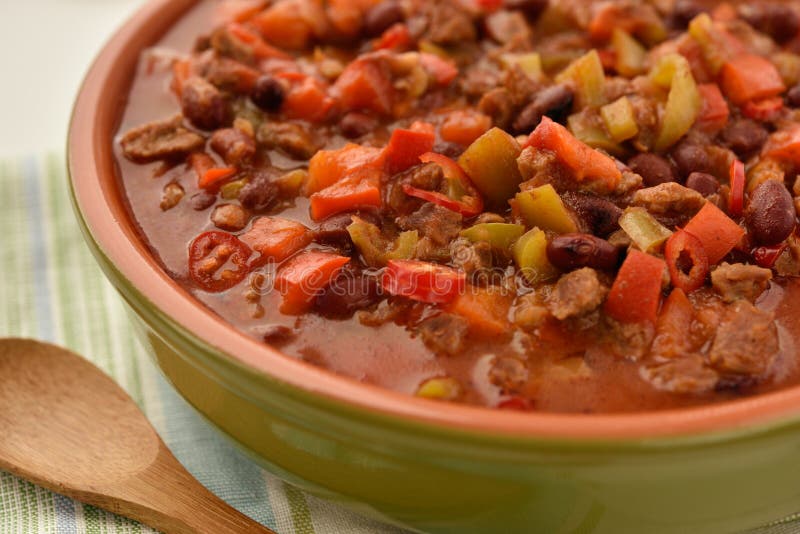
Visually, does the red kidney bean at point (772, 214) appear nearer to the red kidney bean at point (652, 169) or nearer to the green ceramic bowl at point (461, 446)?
the red kidney bean at point (652, 169)

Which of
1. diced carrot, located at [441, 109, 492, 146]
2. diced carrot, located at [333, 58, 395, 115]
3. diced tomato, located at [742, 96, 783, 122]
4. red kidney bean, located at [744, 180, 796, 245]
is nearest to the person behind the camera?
red kidney bean, located at [744, 180, 796, 245]

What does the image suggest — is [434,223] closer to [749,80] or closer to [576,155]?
[576,155]

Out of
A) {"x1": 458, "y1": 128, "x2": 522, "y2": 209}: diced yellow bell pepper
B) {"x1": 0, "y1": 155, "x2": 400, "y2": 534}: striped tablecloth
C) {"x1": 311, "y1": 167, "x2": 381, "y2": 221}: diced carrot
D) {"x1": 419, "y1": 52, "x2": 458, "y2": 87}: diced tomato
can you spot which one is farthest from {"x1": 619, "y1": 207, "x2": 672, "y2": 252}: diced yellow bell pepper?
{"x1": 0, "y1": 155, "x2": 400, "y2": 534}: striped tablecloth

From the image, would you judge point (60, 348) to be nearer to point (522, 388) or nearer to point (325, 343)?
point (325, 343)

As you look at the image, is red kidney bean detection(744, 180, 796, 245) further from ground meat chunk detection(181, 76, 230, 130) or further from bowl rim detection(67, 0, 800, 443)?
ground meat chunk detection(181, 76, 230, 130)

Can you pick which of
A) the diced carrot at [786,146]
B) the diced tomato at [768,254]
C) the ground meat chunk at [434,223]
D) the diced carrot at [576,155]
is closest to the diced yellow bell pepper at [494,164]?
the diced carrot at [576,155]

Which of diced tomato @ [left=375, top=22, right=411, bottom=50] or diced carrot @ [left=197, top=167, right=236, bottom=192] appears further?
diced tomato @ [left=375, top=22, right=411, bottom=50]
